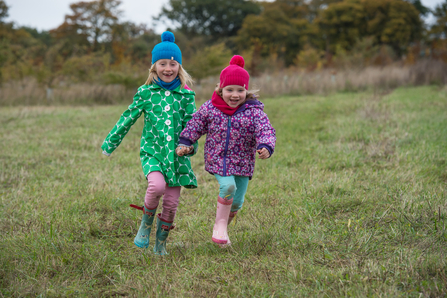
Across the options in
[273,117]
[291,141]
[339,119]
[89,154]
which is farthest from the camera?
[273,117]

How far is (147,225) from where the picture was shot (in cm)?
313

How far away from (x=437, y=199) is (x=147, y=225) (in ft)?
8.65

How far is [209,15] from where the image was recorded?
4003 cm

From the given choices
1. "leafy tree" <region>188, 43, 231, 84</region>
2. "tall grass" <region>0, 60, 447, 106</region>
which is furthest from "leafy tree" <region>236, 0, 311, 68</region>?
"tall grass" <region>0, 60, 447, 106</region>

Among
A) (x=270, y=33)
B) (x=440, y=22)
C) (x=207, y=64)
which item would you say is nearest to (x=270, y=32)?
(x=270, y=33)

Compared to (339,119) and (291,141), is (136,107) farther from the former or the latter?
(339,119)

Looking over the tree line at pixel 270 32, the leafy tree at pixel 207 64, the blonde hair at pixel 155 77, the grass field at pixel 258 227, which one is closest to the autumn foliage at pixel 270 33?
the tree line at pixel 270 32

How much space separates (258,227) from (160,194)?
3.12 ft

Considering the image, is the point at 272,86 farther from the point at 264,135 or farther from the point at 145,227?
the point at 145,227

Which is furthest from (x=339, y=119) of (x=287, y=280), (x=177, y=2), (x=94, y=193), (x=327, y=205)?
(x=177, y=2)

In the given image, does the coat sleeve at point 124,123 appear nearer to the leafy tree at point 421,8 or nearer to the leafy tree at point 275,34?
the leafy tree at point 275,34

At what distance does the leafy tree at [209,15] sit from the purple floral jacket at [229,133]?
3796 cm

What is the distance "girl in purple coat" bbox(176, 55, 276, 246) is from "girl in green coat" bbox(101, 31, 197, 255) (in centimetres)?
14

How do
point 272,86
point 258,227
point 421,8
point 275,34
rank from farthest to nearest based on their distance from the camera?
point 421,8 < point 275,34 < point 272,86 < point 258,227
